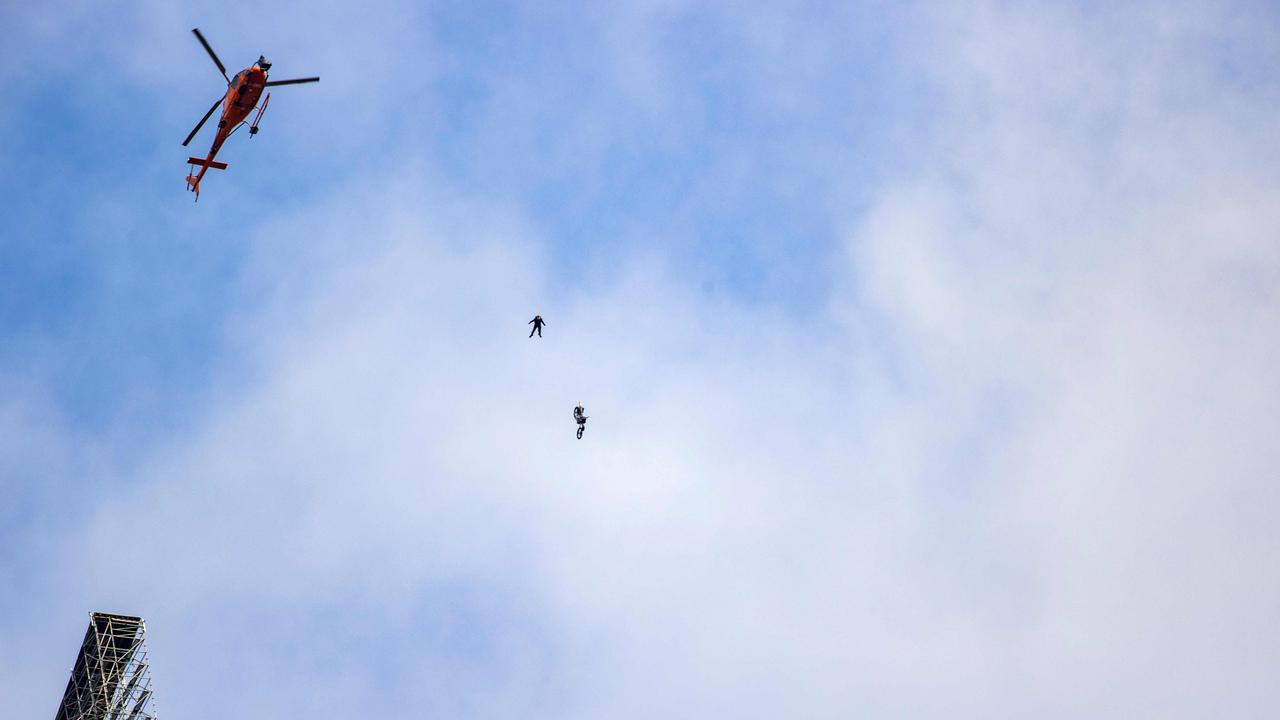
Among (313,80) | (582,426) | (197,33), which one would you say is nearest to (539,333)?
(582,426)

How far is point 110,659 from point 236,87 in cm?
5536

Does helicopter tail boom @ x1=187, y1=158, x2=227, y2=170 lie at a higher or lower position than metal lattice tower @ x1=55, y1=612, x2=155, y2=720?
higher

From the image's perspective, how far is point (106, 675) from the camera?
5812 inches

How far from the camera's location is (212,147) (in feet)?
489

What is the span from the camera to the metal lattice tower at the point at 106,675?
146750 mm

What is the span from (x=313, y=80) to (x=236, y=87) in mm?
9053

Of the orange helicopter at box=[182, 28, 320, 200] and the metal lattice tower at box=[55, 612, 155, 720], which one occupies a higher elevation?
the orange helicopter at box=[182, 28, 320, 200]

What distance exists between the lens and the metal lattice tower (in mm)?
146750

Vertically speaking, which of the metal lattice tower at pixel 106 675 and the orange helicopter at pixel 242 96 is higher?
the orange helicopter at pixel 242 96

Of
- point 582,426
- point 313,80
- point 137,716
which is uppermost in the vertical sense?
point 313,80

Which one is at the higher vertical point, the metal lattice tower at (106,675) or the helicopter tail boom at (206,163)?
the helicopter tail boom at (206,163)

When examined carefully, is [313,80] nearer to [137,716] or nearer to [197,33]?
[197,33]

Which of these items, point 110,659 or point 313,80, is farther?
point 110,659

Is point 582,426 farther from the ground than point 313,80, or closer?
closer
